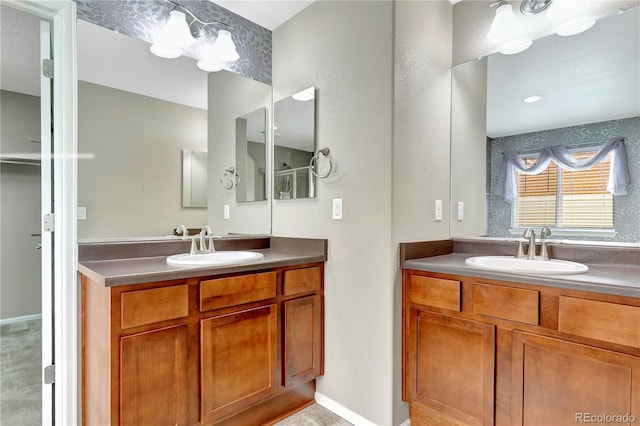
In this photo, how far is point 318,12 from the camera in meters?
2.07

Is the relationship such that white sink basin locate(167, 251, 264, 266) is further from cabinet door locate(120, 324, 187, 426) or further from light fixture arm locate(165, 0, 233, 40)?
light fixture arm locate(165, 0, 233, 40)

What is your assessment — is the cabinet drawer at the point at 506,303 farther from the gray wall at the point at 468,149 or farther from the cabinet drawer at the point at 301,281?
the cabinet drawer at the point at 301,281

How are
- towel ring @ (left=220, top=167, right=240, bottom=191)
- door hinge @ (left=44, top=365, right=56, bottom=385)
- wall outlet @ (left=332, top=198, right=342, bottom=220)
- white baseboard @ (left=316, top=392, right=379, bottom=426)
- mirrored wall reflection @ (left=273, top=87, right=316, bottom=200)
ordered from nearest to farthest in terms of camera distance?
door hinge @ (left=44, top=365, right=56, bottom=385) < white baseboard @ (left=316, top=392, right=379, bottom=426) < wall outlet @ (left=332, top=198, right=342, bottom=220) < mirrored wall reflection @ (left=273, top=87, right=316, bottom=200) < towel ring @ (left=220, top=167, right=240, bottom=191)

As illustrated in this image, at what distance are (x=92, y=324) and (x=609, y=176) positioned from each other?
2.52 m

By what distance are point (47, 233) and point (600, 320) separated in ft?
7.75

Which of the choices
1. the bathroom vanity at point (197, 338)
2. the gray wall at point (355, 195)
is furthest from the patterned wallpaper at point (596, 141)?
the bathroom vanity at point (197, 338)

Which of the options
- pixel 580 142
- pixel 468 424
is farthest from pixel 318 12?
pixel 468 424

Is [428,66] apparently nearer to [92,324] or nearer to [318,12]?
[318,12]

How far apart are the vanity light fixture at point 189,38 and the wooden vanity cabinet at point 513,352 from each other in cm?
178

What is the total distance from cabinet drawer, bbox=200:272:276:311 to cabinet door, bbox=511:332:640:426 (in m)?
1.15

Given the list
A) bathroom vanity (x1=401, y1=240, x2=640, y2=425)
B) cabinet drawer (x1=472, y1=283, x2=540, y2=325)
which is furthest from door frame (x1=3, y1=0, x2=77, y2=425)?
cabinet drawer (x1=472, y1=283, x2=540, y2=325)

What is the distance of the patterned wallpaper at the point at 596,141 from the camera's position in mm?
1548

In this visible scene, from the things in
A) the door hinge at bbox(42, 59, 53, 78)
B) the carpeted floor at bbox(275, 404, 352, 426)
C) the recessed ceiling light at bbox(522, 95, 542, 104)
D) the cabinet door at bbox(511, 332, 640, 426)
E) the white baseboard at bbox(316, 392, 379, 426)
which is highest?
the door hinge at bbox(42, 59, 53, 78)

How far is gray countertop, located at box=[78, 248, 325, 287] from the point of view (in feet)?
4.07
